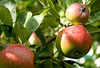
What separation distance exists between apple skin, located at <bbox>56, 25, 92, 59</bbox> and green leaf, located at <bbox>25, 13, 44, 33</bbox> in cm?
Result: 17

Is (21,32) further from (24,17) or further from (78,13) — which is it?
Result: (78,13)

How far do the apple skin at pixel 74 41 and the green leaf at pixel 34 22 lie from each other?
17 cm

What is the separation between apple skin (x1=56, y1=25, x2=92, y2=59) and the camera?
3.47ft

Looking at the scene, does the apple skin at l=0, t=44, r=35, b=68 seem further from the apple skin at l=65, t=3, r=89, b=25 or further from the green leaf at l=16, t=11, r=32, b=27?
the apple skin at l=65, t=3, r=89, b=25

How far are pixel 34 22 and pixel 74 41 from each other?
10.6 inches

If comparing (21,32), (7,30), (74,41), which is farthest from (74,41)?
(7,30)

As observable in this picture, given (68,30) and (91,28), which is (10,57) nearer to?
(68,30)

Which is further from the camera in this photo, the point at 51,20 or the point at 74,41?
the point at 51,20

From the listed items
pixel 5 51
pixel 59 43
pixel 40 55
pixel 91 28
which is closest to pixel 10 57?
pixel 5 51

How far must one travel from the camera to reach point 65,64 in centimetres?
117

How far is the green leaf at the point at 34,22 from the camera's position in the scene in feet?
3.46

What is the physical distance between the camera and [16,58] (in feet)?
3.04

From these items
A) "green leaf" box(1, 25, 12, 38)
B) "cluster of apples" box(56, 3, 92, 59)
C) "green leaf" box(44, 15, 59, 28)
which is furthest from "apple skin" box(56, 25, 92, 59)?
"green leaf" box(1, 25, 12, 38)

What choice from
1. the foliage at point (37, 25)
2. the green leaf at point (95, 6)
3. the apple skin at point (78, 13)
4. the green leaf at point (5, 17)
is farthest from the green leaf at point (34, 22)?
the green leaf at point (95, 6)
